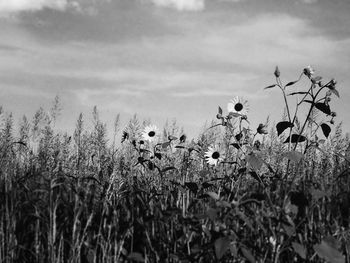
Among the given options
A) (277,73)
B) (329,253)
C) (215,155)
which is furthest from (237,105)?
(329,253)

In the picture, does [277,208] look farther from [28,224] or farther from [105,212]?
[28,224]

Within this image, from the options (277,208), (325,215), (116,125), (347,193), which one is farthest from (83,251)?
(116,125)

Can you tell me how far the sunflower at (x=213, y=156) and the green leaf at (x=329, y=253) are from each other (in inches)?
76.7

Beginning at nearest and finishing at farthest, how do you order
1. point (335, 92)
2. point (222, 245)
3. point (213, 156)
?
point (222, 245) < point (335, 92) < point (213, 156)

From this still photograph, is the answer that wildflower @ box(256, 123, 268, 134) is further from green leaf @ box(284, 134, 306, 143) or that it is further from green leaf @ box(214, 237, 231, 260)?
green leaf @ box(214, 237, 231, 260)

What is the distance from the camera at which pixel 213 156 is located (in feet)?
12.3

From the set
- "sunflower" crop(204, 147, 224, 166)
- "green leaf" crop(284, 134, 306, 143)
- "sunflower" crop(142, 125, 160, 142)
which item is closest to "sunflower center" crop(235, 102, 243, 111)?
"sunflower" crop(204, 147, 224, 166)

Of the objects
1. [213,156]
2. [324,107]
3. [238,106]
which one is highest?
[238,106]

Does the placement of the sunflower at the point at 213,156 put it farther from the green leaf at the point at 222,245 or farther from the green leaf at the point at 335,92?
the green leaf at the point at 222,245

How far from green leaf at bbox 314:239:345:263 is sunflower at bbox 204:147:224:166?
6.39 ft

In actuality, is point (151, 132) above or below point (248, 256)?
above

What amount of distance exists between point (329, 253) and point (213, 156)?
205 centimetres

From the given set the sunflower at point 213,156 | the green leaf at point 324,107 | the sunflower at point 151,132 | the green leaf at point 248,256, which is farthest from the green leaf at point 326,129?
the sunflower at point 151,132

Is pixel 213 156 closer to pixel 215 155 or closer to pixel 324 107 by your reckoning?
pixel 215 155
